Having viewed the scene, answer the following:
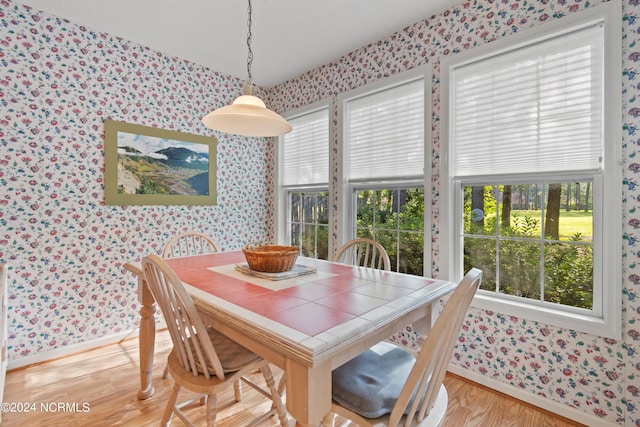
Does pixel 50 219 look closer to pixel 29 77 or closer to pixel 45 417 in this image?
pixel 29 77

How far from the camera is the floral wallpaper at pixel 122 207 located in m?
1.63

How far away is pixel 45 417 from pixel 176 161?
2.05 metres

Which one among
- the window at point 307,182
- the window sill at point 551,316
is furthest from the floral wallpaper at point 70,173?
the window sill at point 551,316

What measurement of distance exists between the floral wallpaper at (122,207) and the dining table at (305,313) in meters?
0.95

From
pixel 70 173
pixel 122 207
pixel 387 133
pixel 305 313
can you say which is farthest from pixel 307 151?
pixel 305 313

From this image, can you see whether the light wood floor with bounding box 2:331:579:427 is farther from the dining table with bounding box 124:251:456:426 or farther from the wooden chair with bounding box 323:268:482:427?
the wooden chair with bounding box 323:268:482:427

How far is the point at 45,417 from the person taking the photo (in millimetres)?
1749

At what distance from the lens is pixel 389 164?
257cm

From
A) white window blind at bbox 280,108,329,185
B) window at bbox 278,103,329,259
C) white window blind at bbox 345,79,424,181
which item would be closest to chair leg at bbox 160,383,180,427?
window at bbox 278,103,329,259

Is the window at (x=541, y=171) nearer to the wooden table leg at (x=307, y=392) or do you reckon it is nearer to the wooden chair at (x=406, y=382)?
the wooden chair at (x=406, y=382)

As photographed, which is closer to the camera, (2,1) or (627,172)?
(627,172)

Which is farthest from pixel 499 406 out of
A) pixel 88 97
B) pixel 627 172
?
pixel 88 97

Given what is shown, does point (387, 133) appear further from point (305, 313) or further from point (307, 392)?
point (307, 392)

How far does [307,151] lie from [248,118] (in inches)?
64.1
